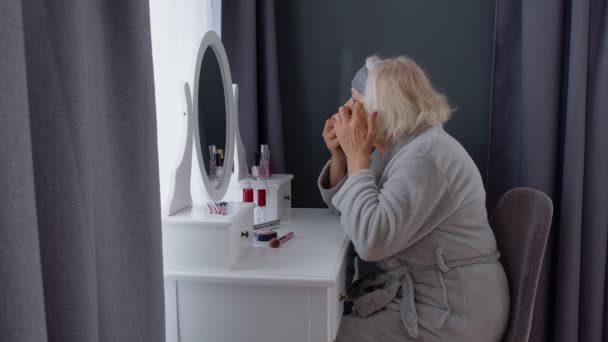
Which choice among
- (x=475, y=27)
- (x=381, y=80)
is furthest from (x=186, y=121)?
(x=475, y=27)

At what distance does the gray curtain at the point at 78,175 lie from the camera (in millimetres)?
487

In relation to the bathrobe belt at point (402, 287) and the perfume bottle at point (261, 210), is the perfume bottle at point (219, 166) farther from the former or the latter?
the bathrobe belt at point (402, 287)

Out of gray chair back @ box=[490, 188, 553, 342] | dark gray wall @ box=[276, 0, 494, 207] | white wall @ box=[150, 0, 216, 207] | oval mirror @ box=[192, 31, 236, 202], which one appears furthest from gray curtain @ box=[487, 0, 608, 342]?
white wall @ box=[150, 0, 216, 207]

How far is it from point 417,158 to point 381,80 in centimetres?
26

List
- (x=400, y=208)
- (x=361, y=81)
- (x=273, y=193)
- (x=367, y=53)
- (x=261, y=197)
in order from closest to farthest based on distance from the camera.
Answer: (x=400, y=208)
(x=361, y=81)
(x=261, y=197)
(x=273, y=193)
(x=367, y=53)

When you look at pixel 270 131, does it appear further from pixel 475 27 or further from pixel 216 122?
pixel 475 27

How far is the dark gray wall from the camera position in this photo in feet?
6.44

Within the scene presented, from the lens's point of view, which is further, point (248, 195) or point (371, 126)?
point (248, 195)

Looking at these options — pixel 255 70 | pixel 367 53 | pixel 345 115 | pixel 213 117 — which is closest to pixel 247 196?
pixel 213 117

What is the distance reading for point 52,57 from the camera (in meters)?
0.61

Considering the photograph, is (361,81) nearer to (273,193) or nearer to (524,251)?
(273,193)

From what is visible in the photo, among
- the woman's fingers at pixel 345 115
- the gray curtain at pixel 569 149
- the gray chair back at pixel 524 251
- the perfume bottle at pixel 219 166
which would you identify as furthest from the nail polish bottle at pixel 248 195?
the gray curtain at pixel 569 149

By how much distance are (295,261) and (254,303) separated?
0.15m

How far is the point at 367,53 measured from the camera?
6.61 feet
